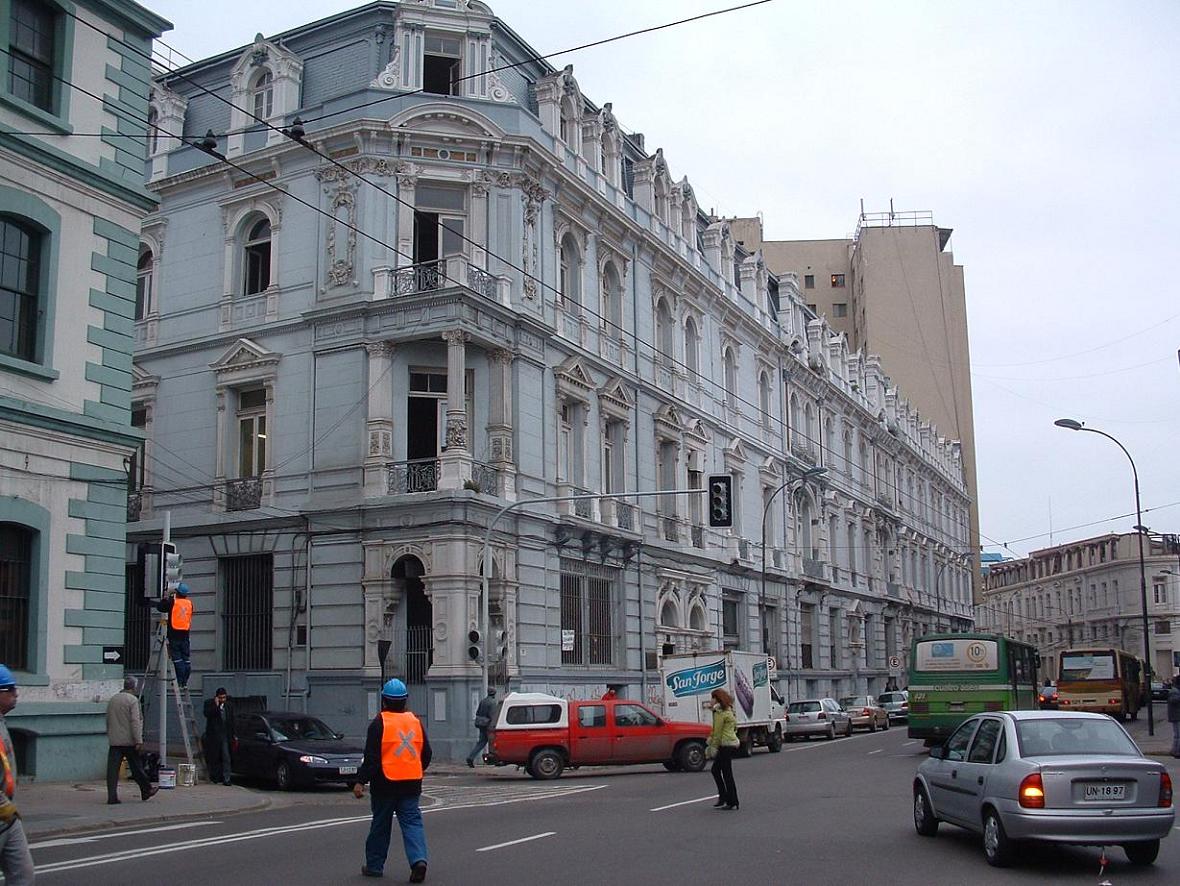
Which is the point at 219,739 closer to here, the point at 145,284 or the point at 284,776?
the point at 284,776

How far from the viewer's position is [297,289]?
3228 cm

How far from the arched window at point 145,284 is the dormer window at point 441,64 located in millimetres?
9126

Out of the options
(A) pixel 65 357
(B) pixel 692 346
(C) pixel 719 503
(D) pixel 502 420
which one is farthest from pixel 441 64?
(A) pixel 65 357

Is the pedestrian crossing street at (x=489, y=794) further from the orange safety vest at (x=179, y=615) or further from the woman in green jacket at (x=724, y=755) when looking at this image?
the orange safety vest at (x=179, y=615)

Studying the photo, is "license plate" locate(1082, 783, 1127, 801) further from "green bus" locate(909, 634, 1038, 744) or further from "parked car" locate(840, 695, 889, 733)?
"parked car" locate(840, 695, 889, 733)

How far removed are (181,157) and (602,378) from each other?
12.9m

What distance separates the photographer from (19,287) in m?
19.6

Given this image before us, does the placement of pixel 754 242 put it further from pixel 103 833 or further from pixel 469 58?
pixel 103 833

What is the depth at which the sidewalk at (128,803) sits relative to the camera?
15797mm

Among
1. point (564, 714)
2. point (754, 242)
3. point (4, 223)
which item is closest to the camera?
point (4, 223)

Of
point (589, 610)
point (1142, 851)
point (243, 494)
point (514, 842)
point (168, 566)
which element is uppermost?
point (243, 494)

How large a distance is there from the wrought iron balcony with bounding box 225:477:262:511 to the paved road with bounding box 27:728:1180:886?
44.8 ft

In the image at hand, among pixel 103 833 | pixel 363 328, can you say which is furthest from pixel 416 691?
pixel 103 833

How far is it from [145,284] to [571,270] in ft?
38.3
